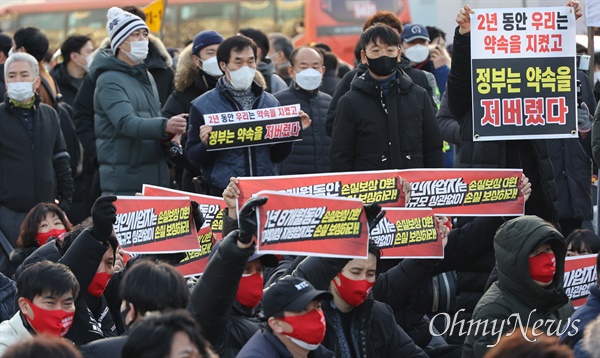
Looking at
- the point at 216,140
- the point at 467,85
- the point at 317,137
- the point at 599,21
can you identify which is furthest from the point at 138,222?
the point at 599,21

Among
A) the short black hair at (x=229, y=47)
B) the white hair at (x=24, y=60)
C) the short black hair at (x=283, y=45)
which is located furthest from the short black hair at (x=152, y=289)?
the short black hair at (x=283, y=45)

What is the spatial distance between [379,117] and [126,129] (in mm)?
2161

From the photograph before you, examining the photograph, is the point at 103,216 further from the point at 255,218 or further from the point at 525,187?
the point at 525,187

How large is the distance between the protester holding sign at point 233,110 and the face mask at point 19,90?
196cm

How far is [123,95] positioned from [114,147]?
422mm

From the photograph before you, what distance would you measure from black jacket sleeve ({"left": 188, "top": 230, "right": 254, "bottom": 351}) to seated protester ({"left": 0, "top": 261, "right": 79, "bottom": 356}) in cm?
86

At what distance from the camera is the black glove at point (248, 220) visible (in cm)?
550

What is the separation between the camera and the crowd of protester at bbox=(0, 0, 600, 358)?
5473 mm

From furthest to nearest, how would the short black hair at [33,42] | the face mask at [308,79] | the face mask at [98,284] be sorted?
1. the short black hair at [33,42]
2. the face mask at [308,79]
3. the face mask at [98,284]

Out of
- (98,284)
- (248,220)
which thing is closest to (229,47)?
(98,284)

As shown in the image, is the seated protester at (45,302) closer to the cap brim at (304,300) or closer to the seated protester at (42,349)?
the cap brim at (304,300)

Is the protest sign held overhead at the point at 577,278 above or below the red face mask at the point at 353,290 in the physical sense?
below

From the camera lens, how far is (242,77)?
866 cm

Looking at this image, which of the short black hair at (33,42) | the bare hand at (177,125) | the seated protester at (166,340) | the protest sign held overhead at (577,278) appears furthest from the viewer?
the short black hair at (33,42)
